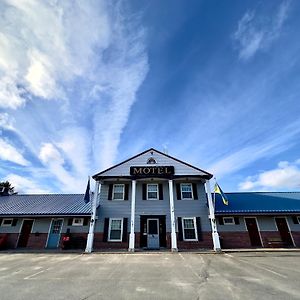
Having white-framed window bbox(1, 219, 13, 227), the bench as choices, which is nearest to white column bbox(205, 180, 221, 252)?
the bench

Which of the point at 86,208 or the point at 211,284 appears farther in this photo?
the point at 86,208

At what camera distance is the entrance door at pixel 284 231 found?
50.2 ft

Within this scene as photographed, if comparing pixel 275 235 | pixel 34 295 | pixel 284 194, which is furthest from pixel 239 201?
pixel 34 295

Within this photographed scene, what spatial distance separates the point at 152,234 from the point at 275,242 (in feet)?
32.5

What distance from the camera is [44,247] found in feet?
51.5

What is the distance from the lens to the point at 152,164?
17.0m

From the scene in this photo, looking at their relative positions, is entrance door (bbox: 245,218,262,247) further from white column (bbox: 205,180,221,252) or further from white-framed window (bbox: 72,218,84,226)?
white-framed window (bbox: 72,218,84,226)

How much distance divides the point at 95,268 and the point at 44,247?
993 cm

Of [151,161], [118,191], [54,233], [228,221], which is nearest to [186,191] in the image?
[151,161]

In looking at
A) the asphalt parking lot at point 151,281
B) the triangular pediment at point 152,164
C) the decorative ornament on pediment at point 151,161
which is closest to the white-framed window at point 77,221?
the triangular pediment at point 152,164

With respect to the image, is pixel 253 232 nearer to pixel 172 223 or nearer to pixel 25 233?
pixel 172 223

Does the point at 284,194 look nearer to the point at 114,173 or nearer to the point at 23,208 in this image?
the point at 114,173

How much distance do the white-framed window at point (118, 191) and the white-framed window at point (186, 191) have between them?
5.22 m

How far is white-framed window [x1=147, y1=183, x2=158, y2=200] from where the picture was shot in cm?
1644
